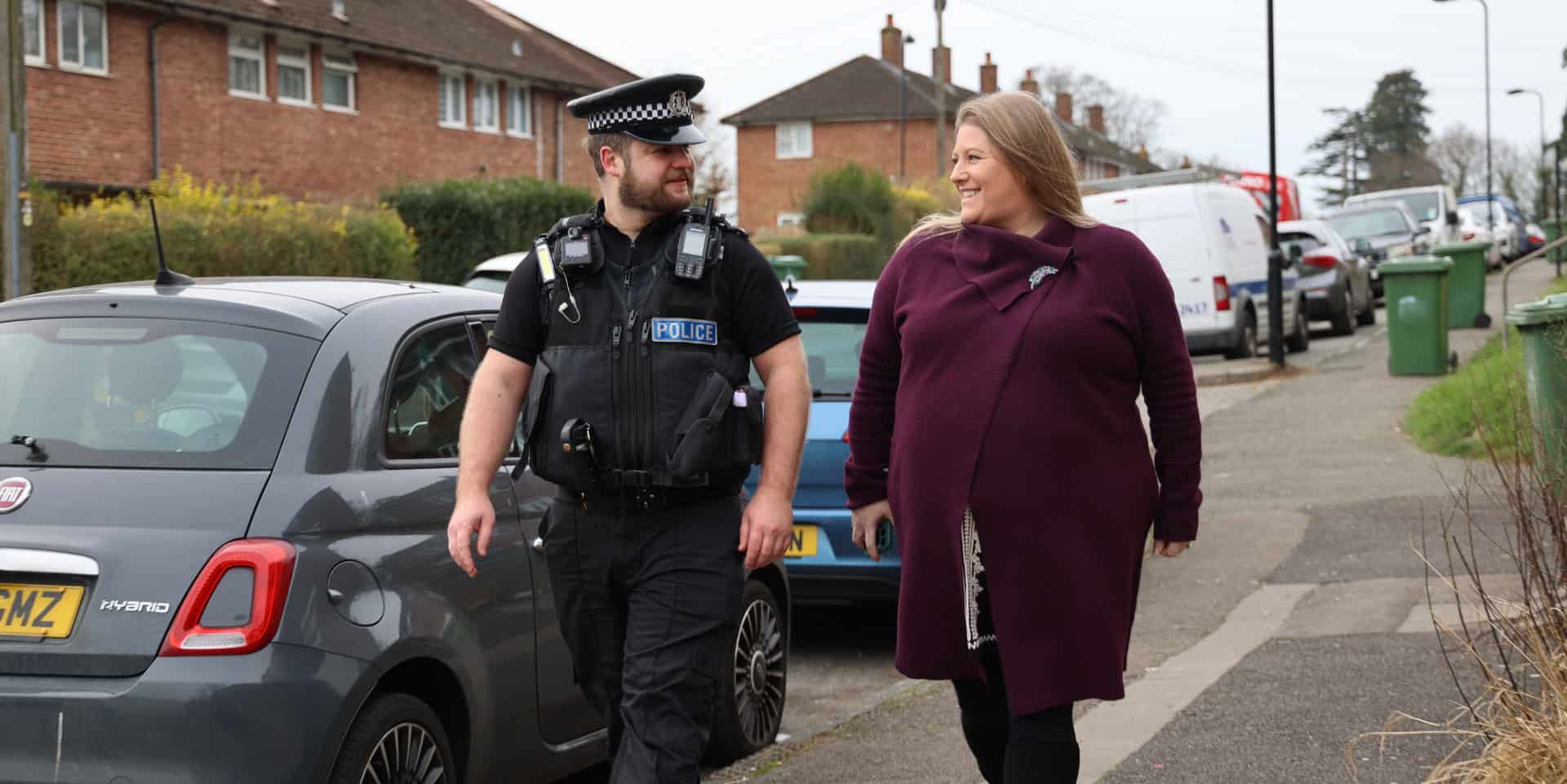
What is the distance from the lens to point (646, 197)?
393 centimetres

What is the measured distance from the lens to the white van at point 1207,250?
20.9m

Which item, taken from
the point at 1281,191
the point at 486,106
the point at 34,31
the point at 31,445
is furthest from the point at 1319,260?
the point at 31,445

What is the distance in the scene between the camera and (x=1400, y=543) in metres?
9.60

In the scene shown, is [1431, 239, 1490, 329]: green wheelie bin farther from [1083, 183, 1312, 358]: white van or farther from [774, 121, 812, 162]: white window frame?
[774, 121, 812, 162]: white window frame

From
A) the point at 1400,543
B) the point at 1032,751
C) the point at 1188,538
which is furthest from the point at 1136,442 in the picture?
the point at 1400,543

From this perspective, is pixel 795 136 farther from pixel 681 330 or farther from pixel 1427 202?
pixel 681 330

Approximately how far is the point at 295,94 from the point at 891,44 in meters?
46.1

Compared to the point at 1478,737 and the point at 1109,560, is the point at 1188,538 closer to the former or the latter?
the point at 1109,560

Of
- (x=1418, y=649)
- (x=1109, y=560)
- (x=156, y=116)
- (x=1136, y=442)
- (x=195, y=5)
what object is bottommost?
(x=1418, y=649)

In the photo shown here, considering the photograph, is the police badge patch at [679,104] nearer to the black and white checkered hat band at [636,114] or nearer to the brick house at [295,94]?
the black and white checkered hat band at [636,114]

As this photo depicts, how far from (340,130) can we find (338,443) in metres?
29.6

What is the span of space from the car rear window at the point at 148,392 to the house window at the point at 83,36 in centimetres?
2369

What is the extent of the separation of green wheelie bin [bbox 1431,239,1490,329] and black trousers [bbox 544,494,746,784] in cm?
2184

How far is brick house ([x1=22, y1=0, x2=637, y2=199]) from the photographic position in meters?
26.1
